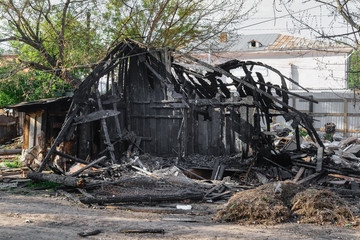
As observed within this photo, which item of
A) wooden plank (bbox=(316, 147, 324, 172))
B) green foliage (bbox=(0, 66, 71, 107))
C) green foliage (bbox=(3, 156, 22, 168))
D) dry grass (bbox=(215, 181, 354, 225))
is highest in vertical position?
green foliage (bbox=(0, 66, 71, 107))

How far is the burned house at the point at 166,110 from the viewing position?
1353 centimetres

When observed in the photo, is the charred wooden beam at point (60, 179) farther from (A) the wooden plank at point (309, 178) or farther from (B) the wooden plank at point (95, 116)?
(A) the wooden plank at point (309, 178)

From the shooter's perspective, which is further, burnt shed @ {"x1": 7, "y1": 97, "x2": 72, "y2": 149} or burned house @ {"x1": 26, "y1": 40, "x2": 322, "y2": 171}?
burnt shed @ {"x1": 7, "y1": 97, "x2": 72, "y2": 149}

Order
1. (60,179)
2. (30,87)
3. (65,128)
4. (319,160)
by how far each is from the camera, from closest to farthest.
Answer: (60,179)
(319,160)
(65,128)
(30,87)

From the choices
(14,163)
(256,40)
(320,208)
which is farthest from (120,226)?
(256,40)

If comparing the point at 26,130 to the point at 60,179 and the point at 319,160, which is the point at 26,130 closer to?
the point at 60,179

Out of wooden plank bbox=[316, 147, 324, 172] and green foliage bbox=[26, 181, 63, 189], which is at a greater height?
wooden plank bbox=[316, 147, 324, 172]

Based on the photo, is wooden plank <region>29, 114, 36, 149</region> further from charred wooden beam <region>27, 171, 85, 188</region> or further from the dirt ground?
the dirt ground

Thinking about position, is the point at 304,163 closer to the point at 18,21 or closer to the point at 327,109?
the point at 18,21

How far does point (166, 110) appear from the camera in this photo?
49.7 ft

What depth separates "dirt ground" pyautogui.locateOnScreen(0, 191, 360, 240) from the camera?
6.61 metres

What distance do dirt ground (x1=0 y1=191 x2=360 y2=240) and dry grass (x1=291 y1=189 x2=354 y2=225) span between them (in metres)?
0.35

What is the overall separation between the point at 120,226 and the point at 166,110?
8.24 meters

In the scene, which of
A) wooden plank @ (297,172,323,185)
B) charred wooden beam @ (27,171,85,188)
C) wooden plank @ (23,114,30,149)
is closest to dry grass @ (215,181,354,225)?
wooden plank @ (297,172,323,185)
